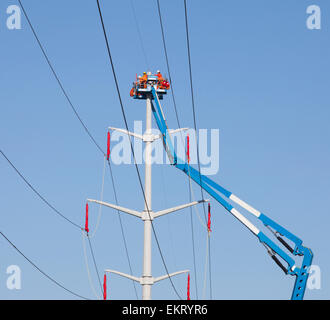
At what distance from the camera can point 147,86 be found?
144 ft

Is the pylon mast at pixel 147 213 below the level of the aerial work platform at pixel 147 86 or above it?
below

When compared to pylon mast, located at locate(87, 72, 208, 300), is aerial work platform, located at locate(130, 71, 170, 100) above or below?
above

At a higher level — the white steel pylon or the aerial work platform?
the aerial work platform

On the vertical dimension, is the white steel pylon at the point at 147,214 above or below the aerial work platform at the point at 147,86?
below

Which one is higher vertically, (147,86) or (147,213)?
(147,86)

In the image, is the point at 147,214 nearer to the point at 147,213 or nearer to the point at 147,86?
the point at 147,213

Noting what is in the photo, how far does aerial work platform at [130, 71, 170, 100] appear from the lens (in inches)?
1730

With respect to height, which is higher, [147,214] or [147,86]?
[147,86]

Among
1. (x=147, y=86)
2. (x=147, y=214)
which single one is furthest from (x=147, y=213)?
(x=147, y=86)

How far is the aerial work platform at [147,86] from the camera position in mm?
43938

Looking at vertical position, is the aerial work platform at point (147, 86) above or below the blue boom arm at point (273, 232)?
above
